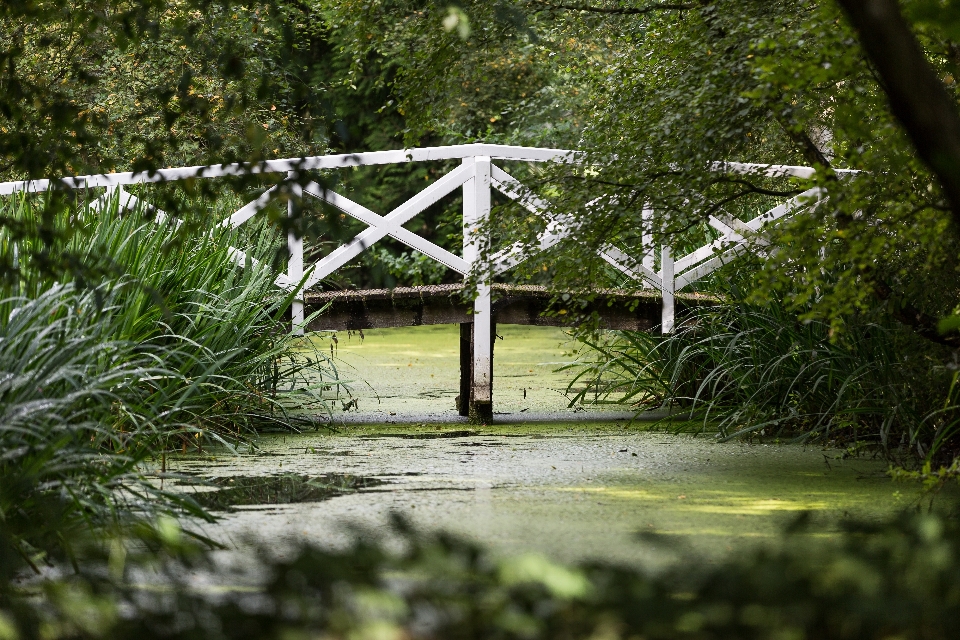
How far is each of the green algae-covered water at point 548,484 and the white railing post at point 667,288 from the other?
0.62 meters

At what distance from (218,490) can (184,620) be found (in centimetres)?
302

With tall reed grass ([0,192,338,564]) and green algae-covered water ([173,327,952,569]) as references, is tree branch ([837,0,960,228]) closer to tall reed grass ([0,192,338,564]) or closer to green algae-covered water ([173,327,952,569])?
green algae-covered water ([173,327,952,569])

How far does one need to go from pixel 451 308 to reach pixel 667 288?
4.08 ft

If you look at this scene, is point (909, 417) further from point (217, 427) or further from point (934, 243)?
point (217, 427)

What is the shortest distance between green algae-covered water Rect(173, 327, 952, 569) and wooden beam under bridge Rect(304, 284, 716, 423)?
0.53 meters

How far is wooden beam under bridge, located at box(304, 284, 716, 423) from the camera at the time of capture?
7.39 metres

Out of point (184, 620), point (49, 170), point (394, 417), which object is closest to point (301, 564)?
point (184, 620)

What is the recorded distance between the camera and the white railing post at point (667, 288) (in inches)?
299

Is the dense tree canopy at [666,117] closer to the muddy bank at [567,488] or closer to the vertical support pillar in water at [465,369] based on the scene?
the muddy bank at [567,488]

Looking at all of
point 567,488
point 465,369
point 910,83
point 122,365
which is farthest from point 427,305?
point 910,83

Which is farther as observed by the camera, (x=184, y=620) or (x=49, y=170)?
(x=49, y=170)

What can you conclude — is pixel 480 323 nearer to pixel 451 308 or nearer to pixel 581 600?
pixel 451 308

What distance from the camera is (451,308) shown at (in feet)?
24.7

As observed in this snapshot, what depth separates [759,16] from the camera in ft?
17.4
